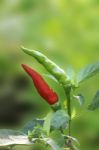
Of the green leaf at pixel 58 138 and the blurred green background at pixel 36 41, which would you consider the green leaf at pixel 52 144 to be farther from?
the blurred green background at pixel 36 41

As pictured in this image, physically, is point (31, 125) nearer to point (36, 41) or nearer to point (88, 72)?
point (88, 72)

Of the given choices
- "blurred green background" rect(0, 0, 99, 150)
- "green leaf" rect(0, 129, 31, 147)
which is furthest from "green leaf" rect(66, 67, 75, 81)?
"blurred green background" rect(0, 0, 99, 150)

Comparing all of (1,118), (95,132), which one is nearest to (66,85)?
(95,132)

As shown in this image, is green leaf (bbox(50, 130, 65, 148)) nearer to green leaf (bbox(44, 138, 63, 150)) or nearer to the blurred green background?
green leaf (bbox(44, 138, 63, 150))

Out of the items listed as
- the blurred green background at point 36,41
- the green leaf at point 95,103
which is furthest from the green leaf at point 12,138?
the blurred green background at point 36,41

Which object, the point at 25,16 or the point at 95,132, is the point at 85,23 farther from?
the point at 95,132

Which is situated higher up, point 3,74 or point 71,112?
point 3,74

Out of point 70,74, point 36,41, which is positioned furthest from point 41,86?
point 36,41
